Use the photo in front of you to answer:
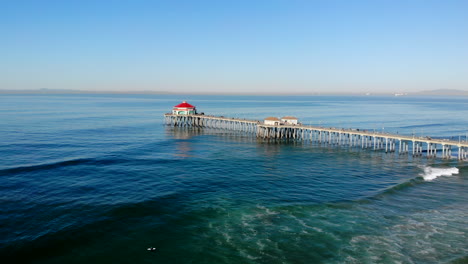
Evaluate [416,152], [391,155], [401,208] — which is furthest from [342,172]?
[416,152]

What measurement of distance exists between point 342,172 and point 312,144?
95.3 ft

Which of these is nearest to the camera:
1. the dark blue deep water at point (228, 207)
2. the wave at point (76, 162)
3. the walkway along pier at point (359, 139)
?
the dark blue deep water at point (228, 207)

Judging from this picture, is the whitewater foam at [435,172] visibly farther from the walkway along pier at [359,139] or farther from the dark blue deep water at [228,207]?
the walkway along pier at [359,139]

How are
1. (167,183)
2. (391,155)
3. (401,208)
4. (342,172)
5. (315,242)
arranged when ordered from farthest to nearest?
(391,155) → (342,172) → (167,183) → (401,208) → (315,242)

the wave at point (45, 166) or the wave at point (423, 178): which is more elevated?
the wave at point (45, 166)

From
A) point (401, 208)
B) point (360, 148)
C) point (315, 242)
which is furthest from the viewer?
point (360, 148)

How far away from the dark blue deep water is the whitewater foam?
154mm

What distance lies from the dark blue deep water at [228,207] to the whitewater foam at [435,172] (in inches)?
6.0

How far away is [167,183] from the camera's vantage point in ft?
152

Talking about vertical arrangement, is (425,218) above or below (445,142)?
below

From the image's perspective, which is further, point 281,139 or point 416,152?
point 281,139

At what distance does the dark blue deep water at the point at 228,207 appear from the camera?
28062 millimetres

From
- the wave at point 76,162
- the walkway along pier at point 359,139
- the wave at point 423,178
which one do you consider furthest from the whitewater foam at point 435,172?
the wave at point 76,162

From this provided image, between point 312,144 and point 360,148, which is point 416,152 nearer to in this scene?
point 360,148
